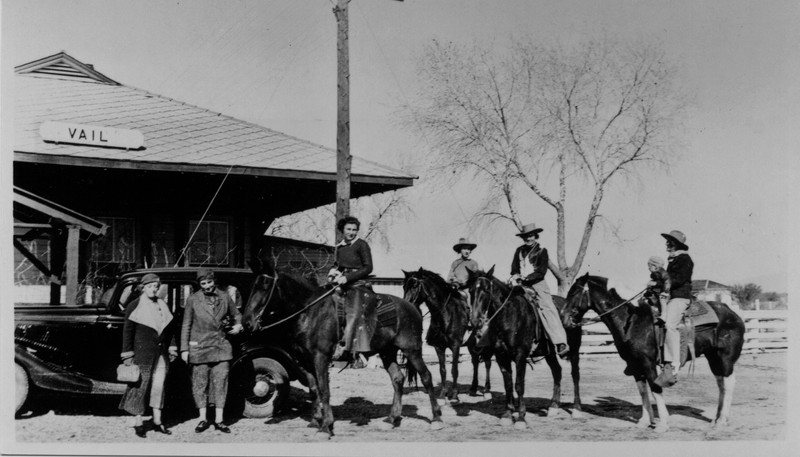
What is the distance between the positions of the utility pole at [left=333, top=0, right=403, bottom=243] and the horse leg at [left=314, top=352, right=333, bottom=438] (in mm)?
3479

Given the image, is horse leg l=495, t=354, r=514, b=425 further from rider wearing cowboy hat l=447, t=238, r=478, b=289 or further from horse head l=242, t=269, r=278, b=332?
horse head l=242, t=269, r=278, b=332

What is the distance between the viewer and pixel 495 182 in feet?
74.6

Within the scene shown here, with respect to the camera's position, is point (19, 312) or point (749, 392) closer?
point (19, 312)

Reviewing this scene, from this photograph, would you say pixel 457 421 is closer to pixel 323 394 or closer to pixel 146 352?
pixel 323 394

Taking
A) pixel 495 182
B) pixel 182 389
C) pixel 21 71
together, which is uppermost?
pixel 21 71

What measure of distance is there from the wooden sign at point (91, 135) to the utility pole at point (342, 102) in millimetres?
4509

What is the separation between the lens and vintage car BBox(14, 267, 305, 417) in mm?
8109

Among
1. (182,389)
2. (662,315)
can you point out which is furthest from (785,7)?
(182,389)

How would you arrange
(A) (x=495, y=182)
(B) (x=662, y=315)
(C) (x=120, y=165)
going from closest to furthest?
(B) (x=662, y=315) < (C) (x=120, y=165) < (A) (x=495, y=182)

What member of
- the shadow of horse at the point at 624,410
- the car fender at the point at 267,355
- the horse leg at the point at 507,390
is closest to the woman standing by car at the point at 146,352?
the car fender at the point at 267,355

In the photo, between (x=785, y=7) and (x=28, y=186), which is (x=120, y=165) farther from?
(x=785, y=7)

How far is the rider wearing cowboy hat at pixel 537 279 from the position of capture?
9070 millimetres

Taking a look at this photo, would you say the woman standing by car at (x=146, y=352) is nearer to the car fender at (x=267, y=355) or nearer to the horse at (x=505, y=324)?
the car fender at (x=267, y=355)

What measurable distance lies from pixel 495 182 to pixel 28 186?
14270 mm
